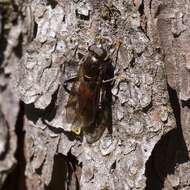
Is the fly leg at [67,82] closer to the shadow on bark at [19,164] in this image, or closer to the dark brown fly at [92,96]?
the dark brown fly at [92,96]

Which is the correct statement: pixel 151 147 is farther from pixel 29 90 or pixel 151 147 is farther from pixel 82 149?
pixel 29 90

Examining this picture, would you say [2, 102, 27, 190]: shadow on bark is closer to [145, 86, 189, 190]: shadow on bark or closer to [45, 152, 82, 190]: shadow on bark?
[45, 152, 82, 190]: shadow on bark

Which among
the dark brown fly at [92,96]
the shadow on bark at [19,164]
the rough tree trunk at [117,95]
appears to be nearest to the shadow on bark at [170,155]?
the rough tree trunk at [117,95]

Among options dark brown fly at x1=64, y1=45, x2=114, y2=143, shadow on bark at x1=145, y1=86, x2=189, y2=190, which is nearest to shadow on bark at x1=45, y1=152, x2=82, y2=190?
dark brown fly at x1=64, y1=45, x2=114, y2=143

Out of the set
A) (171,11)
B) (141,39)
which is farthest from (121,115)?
(171,11)

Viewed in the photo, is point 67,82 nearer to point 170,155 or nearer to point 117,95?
point 117,95

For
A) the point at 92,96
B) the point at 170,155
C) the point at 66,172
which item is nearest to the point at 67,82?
the point at 92,96
